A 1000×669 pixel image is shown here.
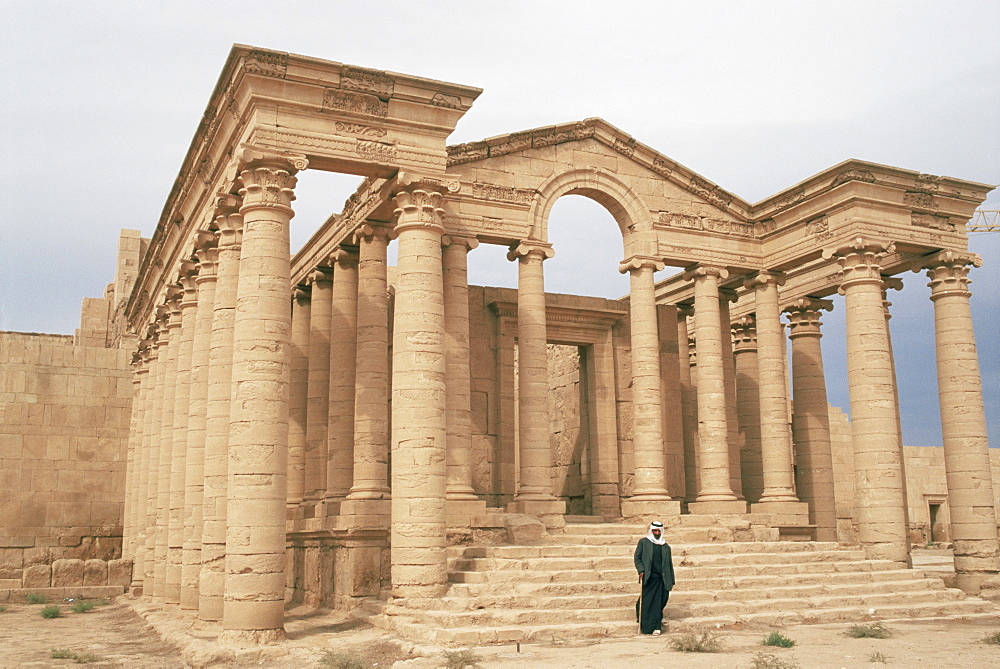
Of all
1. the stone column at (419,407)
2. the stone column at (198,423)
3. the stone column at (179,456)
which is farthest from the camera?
the stone column at (179,456)

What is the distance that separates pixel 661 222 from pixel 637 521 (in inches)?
258

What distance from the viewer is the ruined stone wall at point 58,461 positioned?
26.7m

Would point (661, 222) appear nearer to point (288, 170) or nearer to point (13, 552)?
point (288, 170)

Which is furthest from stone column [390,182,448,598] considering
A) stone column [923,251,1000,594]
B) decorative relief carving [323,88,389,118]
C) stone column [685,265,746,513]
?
stone column [923,251,1000,594]

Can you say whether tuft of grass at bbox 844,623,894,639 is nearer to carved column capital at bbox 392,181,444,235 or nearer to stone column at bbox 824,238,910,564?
stone column at bbox 824,238,910,564

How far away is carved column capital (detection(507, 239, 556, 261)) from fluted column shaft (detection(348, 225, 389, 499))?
8.87 feet

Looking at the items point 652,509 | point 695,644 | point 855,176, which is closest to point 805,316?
point 855,176

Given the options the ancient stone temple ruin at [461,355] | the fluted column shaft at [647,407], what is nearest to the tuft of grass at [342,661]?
the ancient stone temple ruin at [461,355]

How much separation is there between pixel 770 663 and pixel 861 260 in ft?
38.7

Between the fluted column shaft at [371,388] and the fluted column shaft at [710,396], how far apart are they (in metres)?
6.83

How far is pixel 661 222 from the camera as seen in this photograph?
20.7 metres

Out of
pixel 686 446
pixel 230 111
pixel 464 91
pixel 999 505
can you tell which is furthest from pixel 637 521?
pixel 999 505

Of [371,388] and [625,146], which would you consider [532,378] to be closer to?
[371,388]

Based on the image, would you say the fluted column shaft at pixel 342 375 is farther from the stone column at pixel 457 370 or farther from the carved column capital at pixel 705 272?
the carved column capital at pixel 705 272
